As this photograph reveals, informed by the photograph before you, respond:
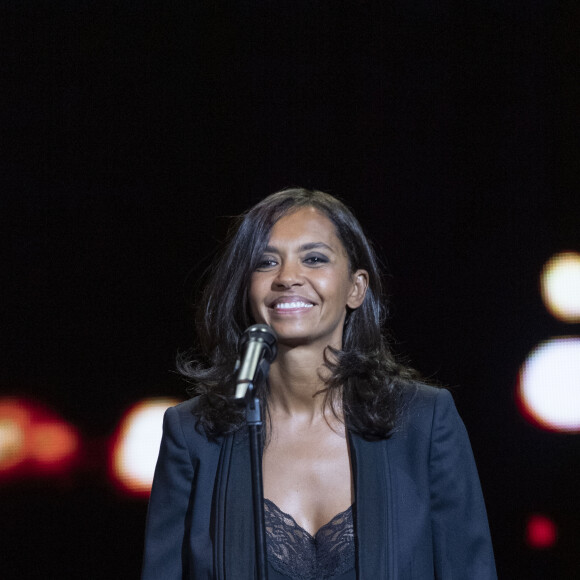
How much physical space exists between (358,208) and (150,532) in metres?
1.67

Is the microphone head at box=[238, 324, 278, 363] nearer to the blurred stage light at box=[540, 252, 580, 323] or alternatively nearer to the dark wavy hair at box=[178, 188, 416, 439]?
the dark wavy hair at box=[178, 188, 416, 439]

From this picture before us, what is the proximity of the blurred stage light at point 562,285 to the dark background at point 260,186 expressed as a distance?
43mm

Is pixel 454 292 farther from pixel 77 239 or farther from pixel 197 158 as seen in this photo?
pixel 77 239

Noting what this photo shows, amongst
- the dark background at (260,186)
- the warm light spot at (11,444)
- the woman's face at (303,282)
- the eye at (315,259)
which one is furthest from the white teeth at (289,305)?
the warm light spot at (11,444)

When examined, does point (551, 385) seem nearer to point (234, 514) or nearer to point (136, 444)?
point (234, 514)

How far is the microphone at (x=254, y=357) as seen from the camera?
141cm

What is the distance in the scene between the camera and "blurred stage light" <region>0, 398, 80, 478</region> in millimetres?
3289

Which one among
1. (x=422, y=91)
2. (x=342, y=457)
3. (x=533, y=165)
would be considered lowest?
(x=342, y=457)

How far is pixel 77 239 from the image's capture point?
334 cm

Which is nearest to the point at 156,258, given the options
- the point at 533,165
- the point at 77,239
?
the point at 77,239

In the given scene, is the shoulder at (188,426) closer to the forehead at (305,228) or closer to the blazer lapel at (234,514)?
the blazer lapel at (234,514)

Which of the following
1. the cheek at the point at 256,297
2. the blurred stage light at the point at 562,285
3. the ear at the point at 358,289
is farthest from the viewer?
the blurred stage light at the point at 562,285

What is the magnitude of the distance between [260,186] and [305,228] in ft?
3.53

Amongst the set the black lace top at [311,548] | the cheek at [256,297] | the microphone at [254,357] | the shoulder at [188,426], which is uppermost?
the cheek at [256,297]
